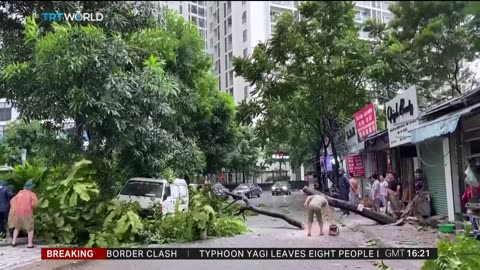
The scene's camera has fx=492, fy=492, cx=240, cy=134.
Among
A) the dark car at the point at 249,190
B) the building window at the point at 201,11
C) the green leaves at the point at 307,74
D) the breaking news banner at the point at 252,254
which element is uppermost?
the green leaves at the point at 307,74

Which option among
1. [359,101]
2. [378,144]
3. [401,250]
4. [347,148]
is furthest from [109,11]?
[378,144]

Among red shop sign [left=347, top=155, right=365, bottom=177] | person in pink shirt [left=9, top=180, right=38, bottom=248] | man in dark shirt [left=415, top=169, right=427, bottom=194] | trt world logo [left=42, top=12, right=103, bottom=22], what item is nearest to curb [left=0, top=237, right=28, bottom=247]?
person in pink shirt [left=9, top=180, right=38, bottom=248]

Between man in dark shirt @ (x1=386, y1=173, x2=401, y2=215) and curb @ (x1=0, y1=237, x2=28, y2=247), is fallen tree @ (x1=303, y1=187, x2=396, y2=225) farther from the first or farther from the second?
curb @ (x1=0, y1=237, x2=28, y2=247)

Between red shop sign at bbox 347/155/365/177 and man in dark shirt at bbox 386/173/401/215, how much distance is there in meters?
3.14

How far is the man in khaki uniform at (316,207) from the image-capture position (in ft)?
26.9

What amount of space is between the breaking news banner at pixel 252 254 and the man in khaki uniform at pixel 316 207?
4.14 meters

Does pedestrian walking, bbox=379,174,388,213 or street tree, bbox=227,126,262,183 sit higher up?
street tree, bbox=227,126,262,183

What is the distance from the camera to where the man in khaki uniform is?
8.20 metres

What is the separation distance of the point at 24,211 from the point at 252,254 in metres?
4.24

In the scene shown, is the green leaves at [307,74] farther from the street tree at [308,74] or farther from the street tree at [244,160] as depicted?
the street tree at [244,160]

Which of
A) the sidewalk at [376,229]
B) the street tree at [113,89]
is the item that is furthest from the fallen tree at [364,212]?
the street tree at [113,89]

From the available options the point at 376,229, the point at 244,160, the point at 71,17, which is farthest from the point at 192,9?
the point at 376,229

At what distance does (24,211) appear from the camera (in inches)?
267

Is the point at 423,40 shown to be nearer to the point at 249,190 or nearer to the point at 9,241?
the point at 249,190
